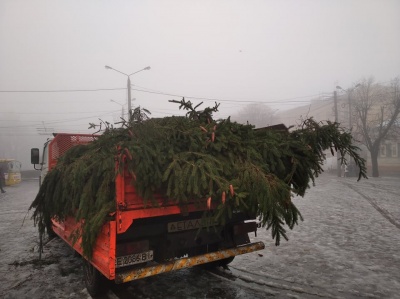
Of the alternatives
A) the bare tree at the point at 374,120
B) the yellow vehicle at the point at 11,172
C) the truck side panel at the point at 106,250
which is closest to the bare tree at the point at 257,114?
the bare tree at the point at 374,120

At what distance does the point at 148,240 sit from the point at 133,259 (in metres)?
0.27

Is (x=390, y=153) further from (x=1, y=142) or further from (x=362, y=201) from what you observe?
(x=1, y=142)

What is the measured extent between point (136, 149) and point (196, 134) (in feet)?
2.53

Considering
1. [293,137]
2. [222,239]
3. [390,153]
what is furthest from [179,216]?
[390,153]

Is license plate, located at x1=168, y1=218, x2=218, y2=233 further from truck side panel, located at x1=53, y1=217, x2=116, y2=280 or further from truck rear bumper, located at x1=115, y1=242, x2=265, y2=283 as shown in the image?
truck side panel, located at x1=53, y1=217, x2=116, y2=280

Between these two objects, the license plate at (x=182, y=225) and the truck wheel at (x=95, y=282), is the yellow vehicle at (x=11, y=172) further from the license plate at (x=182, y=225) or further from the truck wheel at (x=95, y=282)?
the license plate at (x=182, y=225)

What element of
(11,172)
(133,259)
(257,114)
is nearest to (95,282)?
(133,259)

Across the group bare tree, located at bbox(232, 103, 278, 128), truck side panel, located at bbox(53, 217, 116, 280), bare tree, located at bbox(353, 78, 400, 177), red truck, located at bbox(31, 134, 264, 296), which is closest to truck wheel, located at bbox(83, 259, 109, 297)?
red truck, located at bbox(31, 134, 264, 296)

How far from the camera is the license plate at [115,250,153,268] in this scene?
3471 millimetres

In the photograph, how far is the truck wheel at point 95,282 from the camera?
397 cm

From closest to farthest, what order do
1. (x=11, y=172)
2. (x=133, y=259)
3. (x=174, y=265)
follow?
(x=133, y=259) → (x=174, y=265) → (x=11, y=172)

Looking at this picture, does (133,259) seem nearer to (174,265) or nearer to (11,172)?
(174,265)

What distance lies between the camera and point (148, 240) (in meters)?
3.73

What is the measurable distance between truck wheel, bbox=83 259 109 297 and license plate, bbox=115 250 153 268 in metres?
0.66
